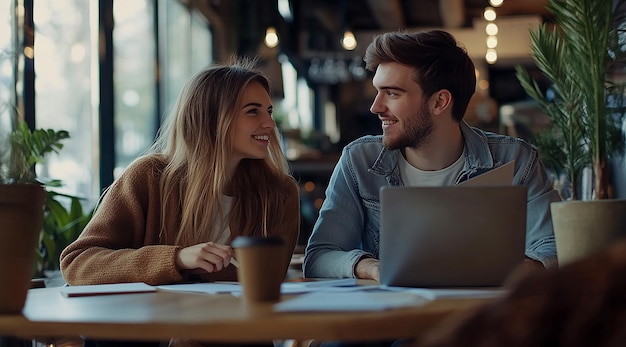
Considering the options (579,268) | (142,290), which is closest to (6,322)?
(142,290)

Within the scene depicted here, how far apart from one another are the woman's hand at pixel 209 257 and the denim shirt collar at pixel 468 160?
28.2 inches

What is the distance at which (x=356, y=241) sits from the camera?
7.89 ft

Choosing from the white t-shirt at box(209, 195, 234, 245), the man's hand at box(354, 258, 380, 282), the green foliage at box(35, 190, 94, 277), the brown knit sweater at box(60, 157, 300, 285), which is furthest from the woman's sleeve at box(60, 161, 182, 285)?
the green foliage at box(35, 190, 94, 277)

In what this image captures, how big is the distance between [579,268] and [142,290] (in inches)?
42.5

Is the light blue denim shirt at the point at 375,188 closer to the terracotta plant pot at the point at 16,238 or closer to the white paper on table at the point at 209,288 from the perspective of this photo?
the white paper on table at the point at 209,288

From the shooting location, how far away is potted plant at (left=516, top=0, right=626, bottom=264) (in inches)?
63.9

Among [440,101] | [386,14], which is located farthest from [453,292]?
[386,14]

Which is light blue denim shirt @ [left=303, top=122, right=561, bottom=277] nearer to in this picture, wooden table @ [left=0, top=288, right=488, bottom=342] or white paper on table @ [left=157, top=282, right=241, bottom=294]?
white paper on table @ [left=157, top=282, right=241, bottom=294]

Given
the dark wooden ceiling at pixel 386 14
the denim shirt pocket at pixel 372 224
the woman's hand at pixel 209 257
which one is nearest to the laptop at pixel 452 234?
the woman's hand at pixel 209 257

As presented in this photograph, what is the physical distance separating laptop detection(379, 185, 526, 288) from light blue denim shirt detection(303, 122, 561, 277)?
25.5 inches

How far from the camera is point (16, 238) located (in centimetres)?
136

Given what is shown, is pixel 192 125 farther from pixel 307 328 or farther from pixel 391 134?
pixel 307 328

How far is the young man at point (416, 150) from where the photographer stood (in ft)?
7.80

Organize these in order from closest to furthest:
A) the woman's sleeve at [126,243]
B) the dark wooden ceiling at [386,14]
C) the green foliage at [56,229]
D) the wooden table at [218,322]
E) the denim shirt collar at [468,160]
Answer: the wooden table at [218,322]
the woman's sleeve at [126,243]
the denim shirt collar at [468,160]
the green foliage at [56,229]
the dark wooden ceiling at [386,14]
